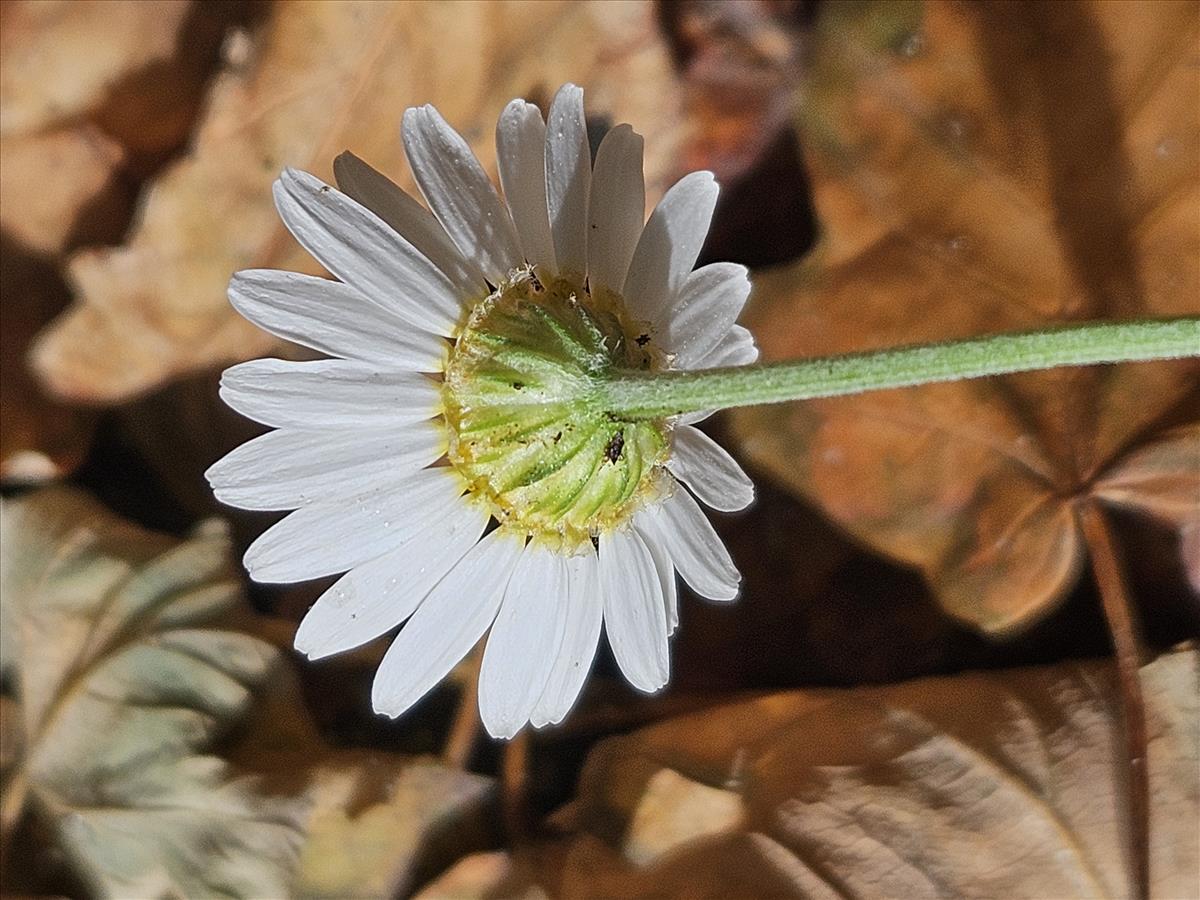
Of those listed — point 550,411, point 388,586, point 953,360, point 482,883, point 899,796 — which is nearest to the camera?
point 953,360

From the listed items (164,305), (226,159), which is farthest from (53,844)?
(226,159)

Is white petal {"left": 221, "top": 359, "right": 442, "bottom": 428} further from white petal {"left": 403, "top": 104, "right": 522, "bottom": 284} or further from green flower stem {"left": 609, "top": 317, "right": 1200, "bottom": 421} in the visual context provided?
green flower stem {"left": 609, "top": 317, "right": 1200, "bottom": 421}

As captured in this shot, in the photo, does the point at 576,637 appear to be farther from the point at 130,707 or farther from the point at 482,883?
the point at 130,707

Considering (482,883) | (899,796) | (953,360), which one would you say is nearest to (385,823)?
(482,883)

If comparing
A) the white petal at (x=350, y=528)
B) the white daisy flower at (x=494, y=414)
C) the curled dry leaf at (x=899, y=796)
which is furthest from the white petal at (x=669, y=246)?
the curled dry leaf at (x=899, y=796)

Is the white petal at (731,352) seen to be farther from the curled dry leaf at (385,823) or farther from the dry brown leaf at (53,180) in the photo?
the dry brown leaf at (53,180)

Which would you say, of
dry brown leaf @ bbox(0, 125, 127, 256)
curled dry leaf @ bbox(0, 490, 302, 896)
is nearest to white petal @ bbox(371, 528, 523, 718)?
curled dry leaf @ bbox(0, 490, 302, 896)
